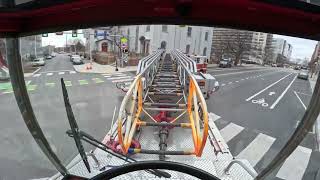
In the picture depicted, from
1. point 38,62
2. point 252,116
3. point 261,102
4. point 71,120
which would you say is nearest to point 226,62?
point 71,120

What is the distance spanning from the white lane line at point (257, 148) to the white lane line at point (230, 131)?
0.57m

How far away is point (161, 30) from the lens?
1545 millimetres

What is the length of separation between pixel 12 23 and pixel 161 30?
798 mm

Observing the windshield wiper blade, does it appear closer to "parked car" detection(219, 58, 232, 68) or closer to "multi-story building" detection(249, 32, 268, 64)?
"multi-story building" detection(249, 32, 268, 64)

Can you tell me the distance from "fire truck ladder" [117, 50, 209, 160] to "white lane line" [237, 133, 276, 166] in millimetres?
1729

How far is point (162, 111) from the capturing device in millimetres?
3824

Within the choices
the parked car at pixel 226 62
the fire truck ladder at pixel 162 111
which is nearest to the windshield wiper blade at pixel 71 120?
the fire truck ladder at pixel 162 111

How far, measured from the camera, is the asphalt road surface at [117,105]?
1.74 meters

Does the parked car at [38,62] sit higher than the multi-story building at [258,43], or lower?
lower

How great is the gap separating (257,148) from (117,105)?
3.46 meters

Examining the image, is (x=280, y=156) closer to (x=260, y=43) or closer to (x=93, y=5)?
(x=260, y=43)

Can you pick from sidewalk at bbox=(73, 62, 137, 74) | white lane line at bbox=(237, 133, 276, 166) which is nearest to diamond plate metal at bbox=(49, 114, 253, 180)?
sidewalk at bbox=(73, 62, 137, 74)

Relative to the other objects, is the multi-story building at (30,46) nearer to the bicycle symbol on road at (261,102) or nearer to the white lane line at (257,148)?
the white lane line at (257,148)

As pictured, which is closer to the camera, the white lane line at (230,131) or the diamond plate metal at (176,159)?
the diamond plate metal at (176,159)
